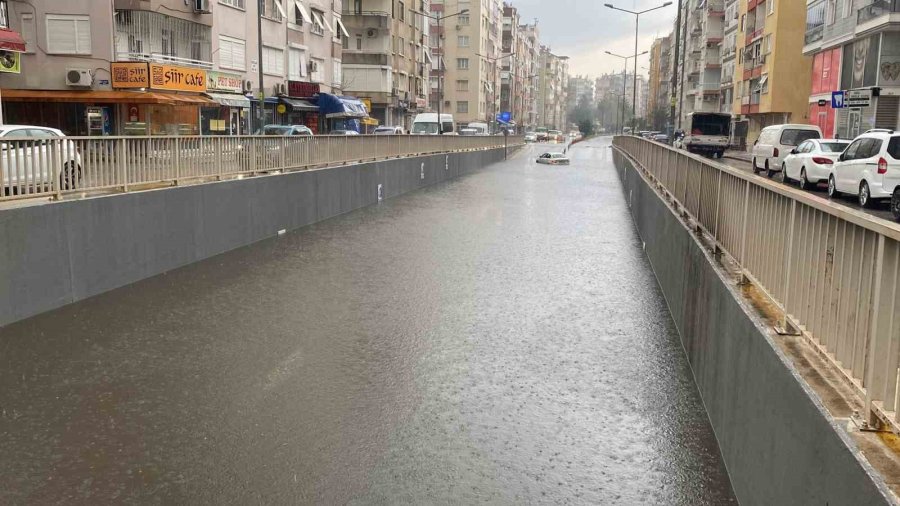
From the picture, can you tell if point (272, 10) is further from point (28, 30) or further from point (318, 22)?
point (28, 30)

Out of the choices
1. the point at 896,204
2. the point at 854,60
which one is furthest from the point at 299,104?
the point at 896,204

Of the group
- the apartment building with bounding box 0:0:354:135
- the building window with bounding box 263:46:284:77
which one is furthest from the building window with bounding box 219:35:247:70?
the building window with bounding box 263:46:284:77

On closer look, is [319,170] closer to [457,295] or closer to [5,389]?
[457,295]

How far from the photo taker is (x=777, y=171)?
32.4 meters

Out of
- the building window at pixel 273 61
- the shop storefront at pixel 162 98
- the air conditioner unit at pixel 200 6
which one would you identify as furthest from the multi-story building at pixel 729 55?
the shop storefront at pixel 162 98

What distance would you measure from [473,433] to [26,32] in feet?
118

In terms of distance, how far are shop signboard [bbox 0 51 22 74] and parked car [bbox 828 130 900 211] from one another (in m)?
28.5

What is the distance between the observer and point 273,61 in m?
49.3

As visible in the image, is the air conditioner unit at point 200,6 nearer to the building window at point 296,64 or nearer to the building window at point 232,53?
the building window at point 232,53

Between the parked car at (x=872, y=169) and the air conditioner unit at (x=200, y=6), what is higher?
the air conditioner unit at (x=200, y=6)

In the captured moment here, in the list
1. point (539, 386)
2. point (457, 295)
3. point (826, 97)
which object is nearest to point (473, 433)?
point (539, 386)

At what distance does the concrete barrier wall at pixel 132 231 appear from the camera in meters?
8.95

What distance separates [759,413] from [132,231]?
8.85 metres

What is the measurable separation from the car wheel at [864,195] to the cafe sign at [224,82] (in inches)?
1182
